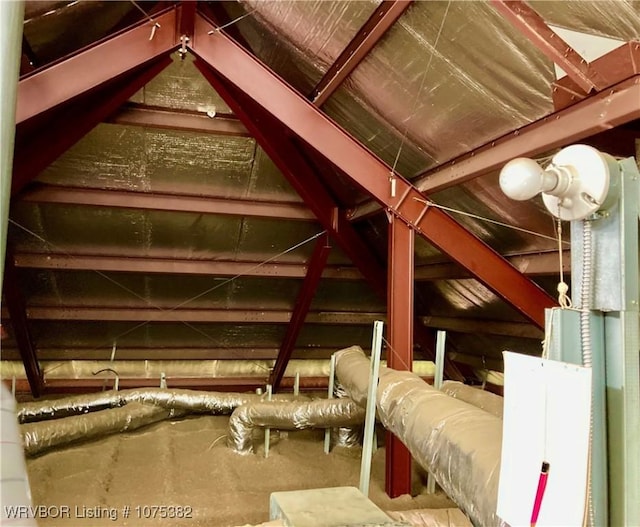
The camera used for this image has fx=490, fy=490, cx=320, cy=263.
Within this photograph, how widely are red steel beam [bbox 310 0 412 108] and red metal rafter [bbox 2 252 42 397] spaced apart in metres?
2.23

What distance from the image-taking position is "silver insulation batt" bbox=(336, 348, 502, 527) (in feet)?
3.60

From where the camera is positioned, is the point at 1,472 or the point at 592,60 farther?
the point at 592,60

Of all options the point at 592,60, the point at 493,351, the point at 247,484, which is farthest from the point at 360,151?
the point at 493,351

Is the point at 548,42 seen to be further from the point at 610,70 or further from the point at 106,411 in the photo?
the point at 106,411

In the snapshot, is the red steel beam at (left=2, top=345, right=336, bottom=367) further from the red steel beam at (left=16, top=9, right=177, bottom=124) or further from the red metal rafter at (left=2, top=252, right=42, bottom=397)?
the red steel beam at (left=16, top=9, right=177, bottom=124)

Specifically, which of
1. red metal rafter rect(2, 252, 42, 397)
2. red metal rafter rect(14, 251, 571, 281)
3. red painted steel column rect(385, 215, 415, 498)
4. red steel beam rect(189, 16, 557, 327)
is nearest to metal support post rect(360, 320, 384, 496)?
red painted steel column rect(385, 215, 415, 498)

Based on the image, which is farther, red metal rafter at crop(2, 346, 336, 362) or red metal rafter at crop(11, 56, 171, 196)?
red metal rafter at crop(2, 346, 336, 362)

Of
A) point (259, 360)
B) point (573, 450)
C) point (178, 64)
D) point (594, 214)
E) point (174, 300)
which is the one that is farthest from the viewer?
point (259, 360)

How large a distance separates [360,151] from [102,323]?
2715 millimetres

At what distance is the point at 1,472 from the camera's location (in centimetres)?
80

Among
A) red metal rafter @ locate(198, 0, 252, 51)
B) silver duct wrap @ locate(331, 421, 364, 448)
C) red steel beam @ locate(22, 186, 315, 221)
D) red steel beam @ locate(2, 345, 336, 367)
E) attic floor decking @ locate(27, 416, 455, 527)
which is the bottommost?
attic floor decking @ locate(27, 416, 455, 527)

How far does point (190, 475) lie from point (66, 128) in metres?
2.19

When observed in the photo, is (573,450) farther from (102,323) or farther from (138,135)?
(102,323)

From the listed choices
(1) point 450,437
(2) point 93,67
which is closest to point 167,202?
(2) point 93,67
